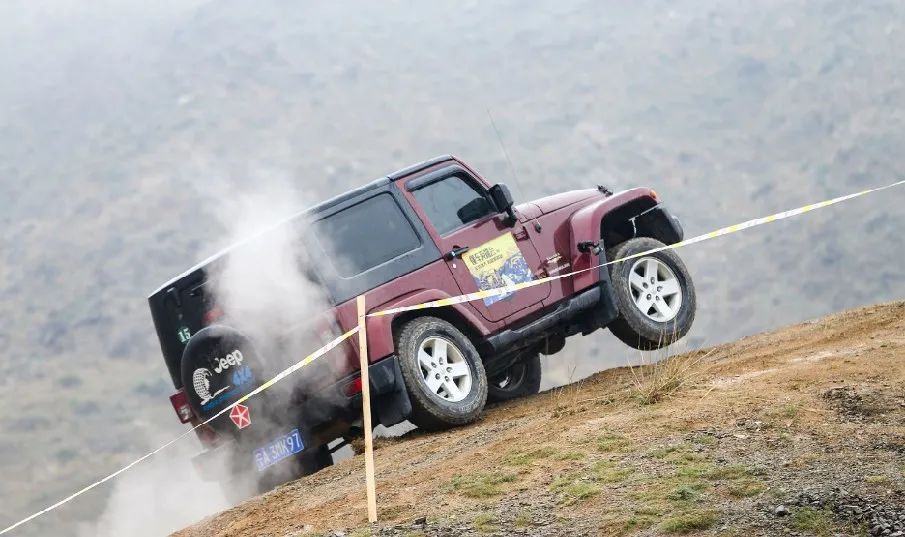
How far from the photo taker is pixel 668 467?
7195mm

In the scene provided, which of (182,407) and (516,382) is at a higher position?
(182,407)

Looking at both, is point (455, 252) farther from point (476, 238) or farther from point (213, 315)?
point (213, 315)

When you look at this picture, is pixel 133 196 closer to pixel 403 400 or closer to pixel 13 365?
pixel 13 365

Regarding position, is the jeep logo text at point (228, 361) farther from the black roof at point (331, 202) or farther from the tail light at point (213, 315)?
the black roof at point (331, 202)

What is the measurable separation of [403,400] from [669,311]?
329 cm

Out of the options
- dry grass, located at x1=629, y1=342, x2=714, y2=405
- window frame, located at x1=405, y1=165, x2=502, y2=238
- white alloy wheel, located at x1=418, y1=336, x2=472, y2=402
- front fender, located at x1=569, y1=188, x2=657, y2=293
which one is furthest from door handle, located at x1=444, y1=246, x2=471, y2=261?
dry grass, located at x1=629, y1=342, x2=714, y2=405

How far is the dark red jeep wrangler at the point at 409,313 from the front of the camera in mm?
9875

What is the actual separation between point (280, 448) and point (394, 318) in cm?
127

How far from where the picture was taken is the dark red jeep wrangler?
32.4ft

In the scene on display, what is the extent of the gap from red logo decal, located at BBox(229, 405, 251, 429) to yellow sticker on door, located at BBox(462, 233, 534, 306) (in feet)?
6.99

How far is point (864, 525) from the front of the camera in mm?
5961

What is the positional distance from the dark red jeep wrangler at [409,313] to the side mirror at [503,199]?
1 centimetres

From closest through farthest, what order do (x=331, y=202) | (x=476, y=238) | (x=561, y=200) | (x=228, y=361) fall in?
(x=228, y=361)
(x=331, y=202)
(x=476, y=238)
(x=561, y=200)

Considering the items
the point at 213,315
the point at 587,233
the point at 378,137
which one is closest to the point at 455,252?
the point at 587,233
